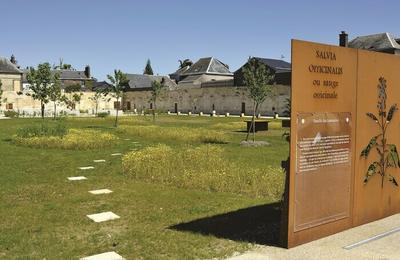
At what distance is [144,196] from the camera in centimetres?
866

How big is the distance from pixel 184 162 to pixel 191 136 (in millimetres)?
8922

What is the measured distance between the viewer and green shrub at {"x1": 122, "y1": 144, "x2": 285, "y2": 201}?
941cm

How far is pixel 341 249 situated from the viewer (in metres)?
5.36

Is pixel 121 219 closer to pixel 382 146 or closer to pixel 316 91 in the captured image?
pixel 316 91

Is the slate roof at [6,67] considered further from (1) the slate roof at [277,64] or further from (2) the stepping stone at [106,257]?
(2) the stepping stone at [106,257]

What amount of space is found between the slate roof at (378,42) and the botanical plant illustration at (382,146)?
5037 centimetres

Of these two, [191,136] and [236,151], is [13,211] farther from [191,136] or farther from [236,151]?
[191,136]

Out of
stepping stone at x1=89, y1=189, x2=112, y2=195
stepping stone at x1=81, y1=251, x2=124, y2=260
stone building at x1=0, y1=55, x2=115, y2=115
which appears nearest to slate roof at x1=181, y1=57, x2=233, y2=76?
stone building at x1=0, y1=55, x2=115, y2=115

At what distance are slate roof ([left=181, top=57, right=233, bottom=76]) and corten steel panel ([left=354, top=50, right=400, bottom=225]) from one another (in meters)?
70.3

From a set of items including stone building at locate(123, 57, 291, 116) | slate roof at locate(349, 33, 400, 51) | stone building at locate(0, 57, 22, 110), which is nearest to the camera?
slate roof at locate(349, 33, 400, 51)

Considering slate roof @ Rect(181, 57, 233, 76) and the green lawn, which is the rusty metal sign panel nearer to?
the green lawn

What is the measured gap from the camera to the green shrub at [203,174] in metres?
9.41

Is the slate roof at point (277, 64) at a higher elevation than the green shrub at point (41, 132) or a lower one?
higher

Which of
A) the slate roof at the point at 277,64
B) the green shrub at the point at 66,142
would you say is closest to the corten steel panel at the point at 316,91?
the green shrub at the point at 66,142
